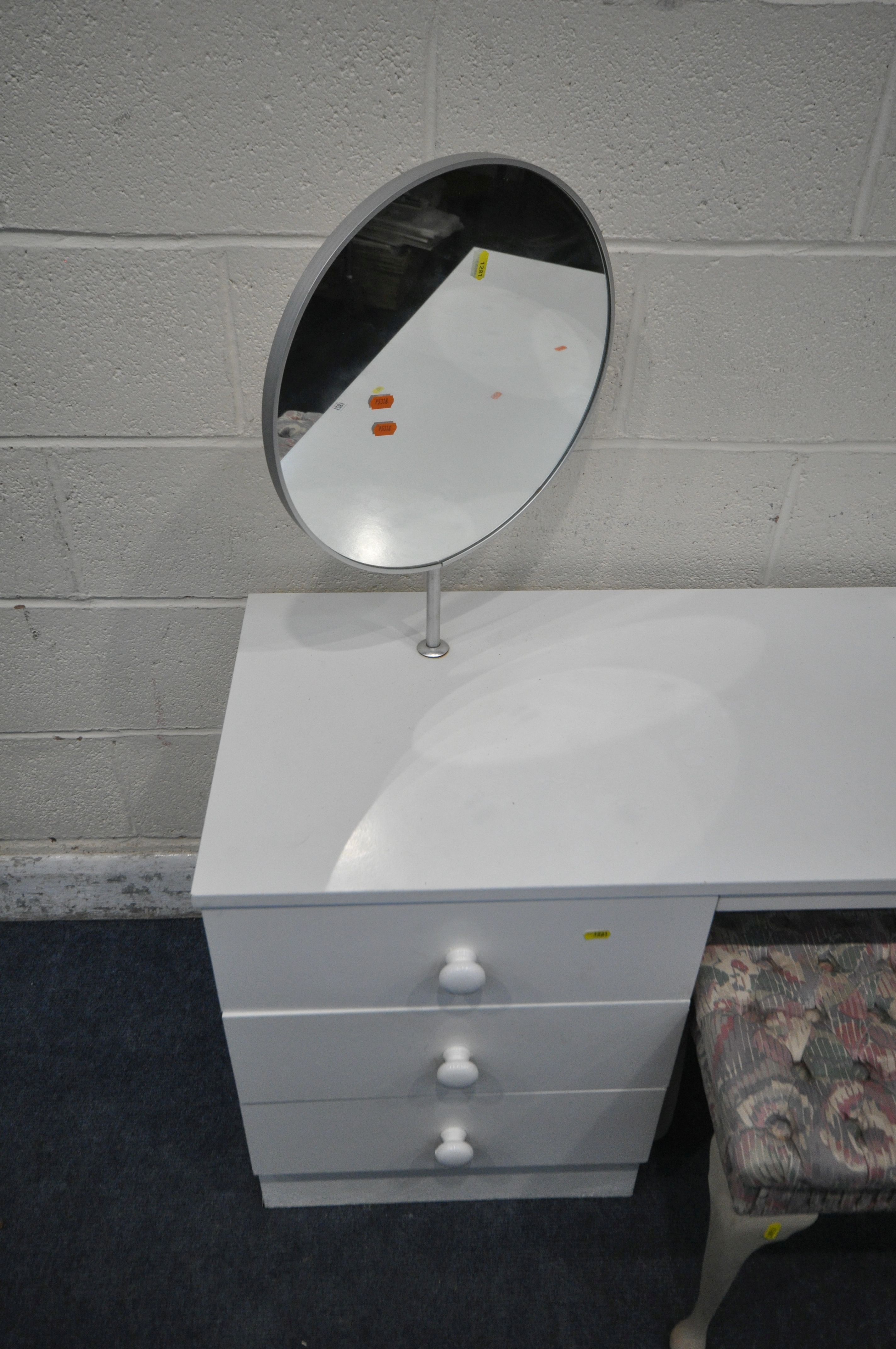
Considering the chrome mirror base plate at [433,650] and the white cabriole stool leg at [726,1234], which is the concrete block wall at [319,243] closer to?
the chrome mirror base plate at [433,650]

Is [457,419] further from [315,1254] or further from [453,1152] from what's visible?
[315,1254]

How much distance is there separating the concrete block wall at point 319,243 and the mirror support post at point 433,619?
0.17 meters

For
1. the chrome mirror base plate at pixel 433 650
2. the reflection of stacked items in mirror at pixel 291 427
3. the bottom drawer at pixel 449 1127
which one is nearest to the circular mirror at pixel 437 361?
the reflection of stacked items in mirror at pixel 291 427

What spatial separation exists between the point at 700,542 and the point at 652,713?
335mm

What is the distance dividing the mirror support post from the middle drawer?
1.37 ft

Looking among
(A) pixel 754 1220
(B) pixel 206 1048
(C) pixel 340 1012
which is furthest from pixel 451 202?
(B) pixel 206 1048

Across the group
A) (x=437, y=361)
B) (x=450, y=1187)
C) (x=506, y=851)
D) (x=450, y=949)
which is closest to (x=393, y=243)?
(x=437, y=361)

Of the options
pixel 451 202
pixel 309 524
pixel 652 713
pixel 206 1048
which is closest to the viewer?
pixel 451 202

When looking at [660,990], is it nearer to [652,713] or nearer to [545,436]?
[652,713]

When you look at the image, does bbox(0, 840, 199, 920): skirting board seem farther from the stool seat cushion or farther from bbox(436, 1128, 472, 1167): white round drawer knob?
the stool seat cushion

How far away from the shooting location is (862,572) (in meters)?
1.37

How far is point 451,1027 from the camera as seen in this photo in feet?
3.43

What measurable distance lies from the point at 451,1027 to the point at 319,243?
2.89 ft

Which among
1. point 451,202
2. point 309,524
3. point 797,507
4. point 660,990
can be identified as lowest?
point 660,990
